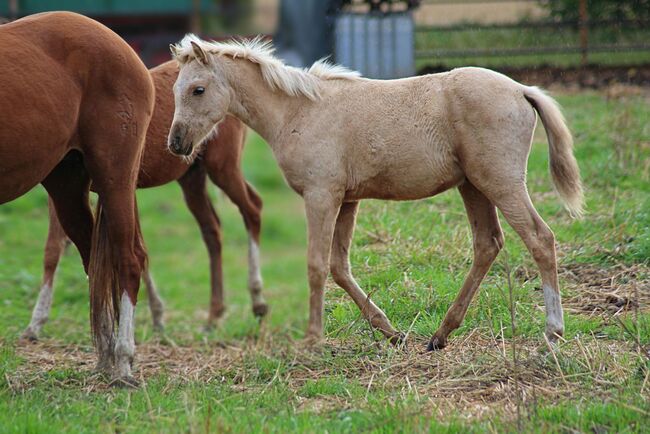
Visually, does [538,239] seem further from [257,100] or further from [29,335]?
[29,335]

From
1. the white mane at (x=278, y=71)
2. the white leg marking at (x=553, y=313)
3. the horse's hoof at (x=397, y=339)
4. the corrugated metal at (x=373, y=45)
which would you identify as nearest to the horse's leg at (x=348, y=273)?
the horse's hoof at (x=397, y=339)

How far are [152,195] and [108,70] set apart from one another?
9.60m

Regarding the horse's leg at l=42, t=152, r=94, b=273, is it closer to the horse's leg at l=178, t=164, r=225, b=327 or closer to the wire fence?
the horse's leg at l=178, t=164, r=225, b=327

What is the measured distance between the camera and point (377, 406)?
439cm

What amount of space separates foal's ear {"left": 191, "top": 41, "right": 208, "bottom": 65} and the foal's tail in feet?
6.42

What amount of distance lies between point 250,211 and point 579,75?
6027 mm

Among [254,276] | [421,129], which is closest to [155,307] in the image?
[254,276]

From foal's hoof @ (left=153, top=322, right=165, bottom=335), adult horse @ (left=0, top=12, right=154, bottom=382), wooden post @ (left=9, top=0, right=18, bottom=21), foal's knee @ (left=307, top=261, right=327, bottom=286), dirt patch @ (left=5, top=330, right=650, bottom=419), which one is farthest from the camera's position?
wooden post @ (left=9, top=0, right=18, bottom=21)

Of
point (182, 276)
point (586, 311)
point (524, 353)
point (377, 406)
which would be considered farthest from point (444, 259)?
point (182, 276)

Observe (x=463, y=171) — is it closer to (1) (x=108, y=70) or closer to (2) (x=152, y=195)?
(1) (x=108, y=70)

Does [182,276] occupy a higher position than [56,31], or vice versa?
[56,31]

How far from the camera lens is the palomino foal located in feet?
16.3

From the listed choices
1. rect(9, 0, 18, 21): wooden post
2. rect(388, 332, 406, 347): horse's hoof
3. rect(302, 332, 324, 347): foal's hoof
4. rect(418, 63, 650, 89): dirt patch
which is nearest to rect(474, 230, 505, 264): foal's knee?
rect(388, 332, 406, 347): horse's hoof

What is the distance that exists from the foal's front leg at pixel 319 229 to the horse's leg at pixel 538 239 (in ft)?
3.20
